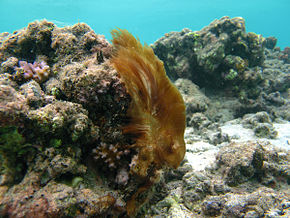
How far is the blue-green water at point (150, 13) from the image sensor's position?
80562 mm

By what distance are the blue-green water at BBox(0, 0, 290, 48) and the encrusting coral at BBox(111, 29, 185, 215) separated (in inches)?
3294

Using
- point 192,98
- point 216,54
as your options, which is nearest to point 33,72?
point 192,98

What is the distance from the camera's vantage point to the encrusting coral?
2363mm

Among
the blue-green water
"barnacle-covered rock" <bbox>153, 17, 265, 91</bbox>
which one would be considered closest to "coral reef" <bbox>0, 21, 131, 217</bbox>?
"barnacle-covered rock" <bbox>153, 17, 265, 91</bbox>

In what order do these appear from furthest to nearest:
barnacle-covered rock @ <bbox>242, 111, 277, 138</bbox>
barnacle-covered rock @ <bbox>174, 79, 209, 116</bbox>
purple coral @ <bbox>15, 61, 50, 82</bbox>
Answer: barnacle-covered rock @ <bbox>174, 79, 209, 116</bbox> < barnacle-covered rock @ <bbox>242, 111, 277, 138</bbox> < purple coral @ <bbox>15, 61, 50, 82</bbox>

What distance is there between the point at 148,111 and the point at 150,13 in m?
150

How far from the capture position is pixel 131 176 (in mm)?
2301

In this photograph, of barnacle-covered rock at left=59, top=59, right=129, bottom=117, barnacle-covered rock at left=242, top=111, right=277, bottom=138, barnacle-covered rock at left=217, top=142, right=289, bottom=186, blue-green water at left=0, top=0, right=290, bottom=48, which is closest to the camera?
barnacle-covered rock at left=59, top=59, right=129, bottom=117

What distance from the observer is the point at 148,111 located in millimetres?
2488

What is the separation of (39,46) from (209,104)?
22.7 ft

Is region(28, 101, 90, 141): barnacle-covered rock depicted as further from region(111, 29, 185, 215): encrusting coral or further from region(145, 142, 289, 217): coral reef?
region(145, 142, 289, 217): coral reef

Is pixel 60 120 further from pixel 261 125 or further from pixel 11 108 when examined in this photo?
pixel 261 125

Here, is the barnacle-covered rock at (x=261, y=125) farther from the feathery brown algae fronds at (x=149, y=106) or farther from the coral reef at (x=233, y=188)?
the feathery brown algae fronds at (x=149, y=106)

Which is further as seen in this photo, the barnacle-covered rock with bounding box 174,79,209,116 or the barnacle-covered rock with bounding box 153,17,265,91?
the barnacle-covered rock with bounding box 153,17,265,91
